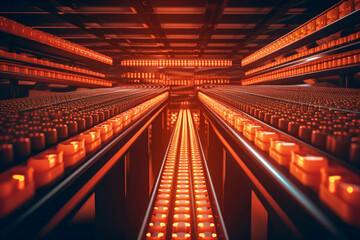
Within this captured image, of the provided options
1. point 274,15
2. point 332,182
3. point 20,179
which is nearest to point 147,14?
point 274,15

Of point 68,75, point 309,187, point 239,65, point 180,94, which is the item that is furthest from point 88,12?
point 239,65

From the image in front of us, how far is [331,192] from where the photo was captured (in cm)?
59

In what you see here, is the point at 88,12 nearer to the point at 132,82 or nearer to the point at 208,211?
the point at 132,82

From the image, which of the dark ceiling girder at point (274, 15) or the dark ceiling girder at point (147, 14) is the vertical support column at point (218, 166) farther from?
the dark ceiling girder at point (274, 15)

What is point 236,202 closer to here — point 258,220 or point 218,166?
point 258,220

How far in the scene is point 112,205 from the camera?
4.65 feet

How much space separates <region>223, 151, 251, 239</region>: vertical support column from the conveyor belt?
120 millimetres

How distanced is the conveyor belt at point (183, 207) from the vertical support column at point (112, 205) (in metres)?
0.51

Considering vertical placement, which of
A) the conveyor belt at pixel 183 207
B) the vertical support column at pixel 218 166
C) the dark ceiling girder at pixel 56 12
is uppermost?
the dark ceiling girder at pixel 56 12

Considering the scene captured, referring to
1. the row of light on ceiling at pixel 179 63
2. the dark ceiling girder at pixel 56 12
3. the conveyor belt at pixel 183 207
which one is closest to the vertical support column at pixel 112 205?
the conveyor belt at pixel 183 207

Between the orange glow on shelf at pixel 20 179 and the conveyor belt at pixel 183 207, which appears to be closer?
the orange glow on shelf at pixel 20 179

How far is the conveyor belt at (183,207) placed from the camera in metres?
2.04

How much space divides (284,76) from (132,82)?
21.6 ft

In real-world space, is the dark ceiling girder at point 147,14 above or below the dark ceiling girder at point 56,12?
below
